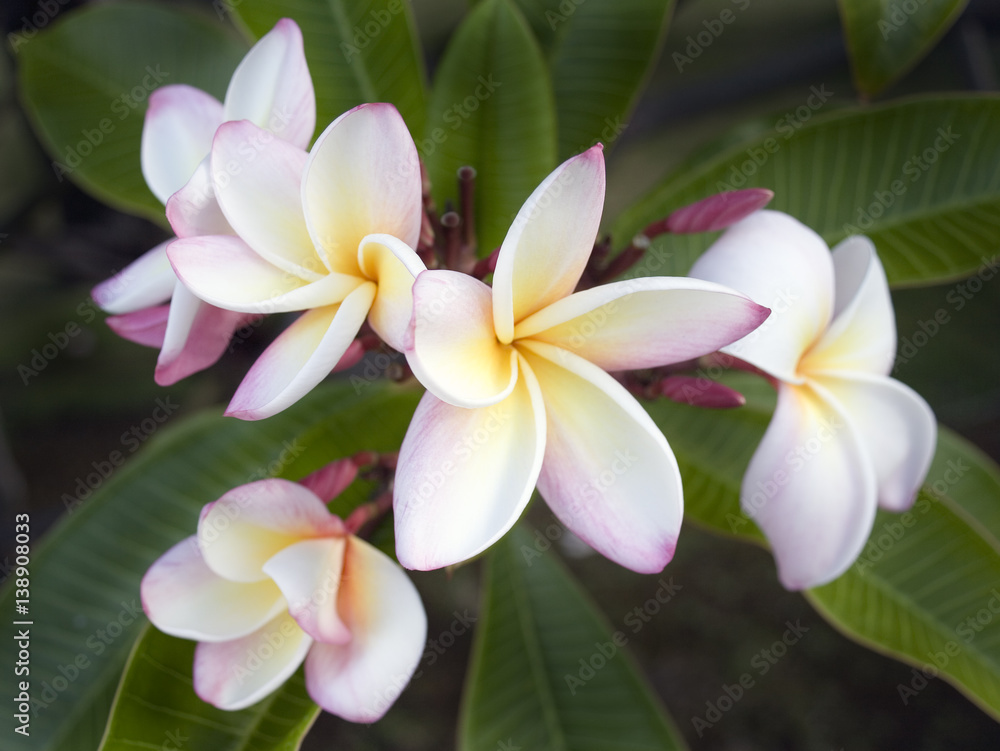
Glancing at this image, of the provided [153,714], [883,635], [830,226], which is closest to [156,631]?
[153,714]

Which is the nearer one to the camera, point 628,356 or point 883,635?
point 628,356

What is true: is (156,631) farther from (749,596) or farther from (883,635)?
(749,596)

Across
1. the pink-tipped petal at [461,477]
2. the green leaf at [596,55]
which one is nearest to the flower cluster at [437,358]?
the pink-tipped petal at [461,477]

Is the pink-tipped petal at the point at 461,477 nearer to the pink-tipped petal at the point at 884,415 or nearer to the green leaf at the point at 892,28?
the pink-tipped petal at the point at 884,415

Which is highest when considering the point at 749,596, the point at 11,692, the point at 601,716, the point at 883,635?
the point at 11,692

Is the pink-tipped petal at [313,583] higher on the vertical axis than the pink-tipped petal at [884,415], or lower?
higher

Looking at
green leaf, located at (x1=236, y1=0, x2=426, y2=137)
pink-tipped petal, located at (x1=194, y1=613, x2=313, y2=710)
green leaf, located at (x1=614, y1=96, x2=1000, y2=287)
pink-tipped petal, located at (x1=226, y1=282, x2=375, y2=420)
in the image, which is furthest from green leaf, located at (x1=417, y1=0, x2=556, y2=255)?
pink-tipped petal, located at (x1=194, y1=613, x2=313, y2=710)

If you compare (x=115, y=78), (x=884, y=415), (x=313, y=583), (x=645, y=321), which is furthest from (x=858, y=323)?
(x=115, y=78)
